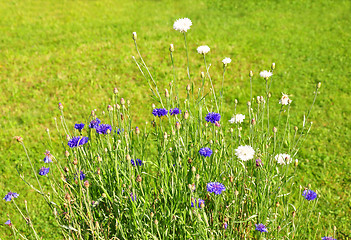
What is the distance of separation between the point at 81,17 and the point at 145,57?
4.41 meters

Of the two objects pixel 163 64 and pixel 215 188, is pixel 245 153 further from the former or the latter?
pixel 163 64

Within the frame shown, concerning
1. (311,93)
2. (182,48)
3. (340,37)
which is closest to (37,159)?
(182,48)

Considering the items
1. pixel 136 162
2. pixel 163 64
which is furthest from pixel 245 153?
pixel 163 64

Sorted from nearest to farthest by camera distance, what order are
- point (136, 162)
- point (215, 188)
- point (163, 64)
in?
point (215, 188) → point (136, 162) → point (163, 64)


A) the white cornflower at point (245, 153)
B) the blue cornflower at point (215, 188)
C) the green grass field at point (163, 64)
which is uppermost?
the green grass field at point (163, 64)

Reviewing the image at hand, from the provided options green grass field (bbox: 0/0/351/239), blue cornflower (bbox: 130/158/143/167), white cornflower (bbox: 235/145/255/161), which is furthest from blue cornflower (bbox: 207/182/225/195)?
green grass field (bbox: 0/0/351/239)

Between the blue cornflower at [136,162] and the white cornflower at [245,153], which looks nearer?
the white cornflower at [245,153]

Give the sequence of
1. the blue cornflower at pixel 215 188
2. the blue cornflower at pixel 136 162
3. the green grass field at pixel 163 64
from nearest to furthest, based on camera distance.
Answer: the blue cornflower at pixel 215 188 → the blue cornflower at pixel 136 162 → the green grass field at pixel 163 64

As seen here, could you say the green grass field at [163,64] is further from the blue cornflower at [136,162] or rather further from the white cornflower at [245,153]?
the white cornflower at [245,153]

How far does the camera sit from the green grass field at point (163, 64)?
4426 mm

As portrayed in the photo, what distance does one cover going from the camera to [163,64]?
22.9ft

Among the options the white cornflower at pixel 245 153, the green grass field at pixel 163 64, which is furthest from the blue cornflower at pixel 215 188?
the green grass field at pixel 163 64

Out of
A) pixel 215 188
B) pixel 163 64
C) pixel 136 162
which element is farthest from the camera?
pixel 163 64

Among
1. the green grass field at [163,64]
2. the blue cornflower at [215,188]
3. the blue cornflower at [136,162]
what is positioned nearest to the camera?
the blue cornflower at [215,188]
